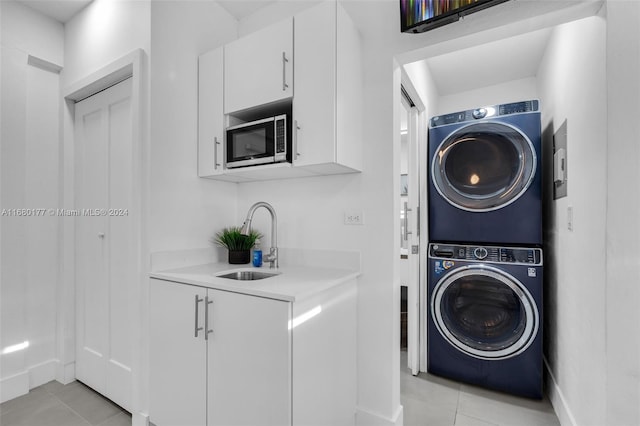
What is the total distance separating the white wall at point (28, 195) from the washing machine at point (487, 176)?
2794 mm

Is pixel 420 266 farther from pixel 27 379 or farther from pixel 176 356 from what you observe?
pixel 27 379

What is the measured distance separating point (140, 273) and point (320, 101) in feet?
4.41

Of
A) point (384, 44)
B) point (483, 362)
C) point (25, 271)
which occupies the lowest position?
point (483, 362)

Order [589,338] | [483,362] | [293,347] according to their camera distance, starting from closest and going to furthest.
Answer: [293,347] < [589,338] < [483,362]

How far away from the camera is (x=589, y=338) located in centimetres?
144

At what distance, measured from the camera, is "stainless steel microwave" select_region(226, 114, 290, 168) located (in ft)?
5.43

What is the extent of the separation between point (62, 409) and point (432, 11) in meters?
3.04

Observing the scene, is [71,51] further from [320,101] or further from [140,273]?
[320,101]

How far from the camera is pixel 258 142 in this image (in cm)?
174

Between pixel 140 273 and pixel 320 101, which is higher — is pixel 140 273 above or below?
below

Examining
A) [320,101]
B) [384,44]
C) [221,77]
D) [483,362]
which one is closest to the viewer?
[320,101]

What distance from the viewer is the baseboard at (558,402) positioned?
1.70 metres

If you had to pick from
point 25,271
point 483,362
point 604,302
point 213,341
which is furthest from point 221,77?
point 483,362

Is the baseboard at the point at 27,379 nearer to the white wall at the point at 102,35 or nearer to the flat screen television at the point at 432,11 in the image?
the white wall at the point at 102,35
